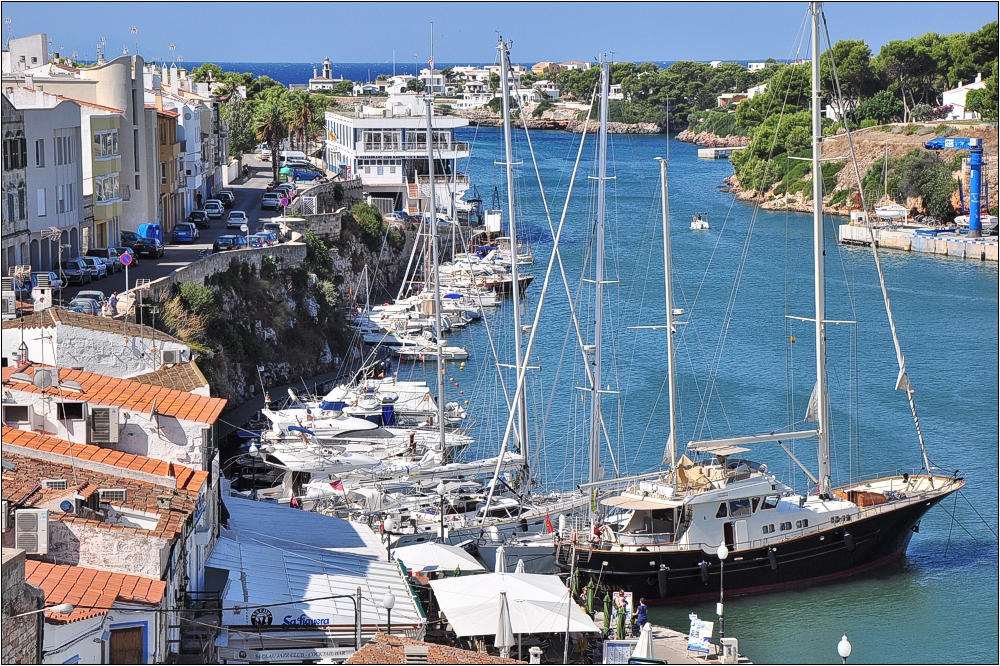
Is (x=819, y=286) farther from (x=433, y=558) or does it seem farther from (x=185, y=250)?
(x=185, y=250)

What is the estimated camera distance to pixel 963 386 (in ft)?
159

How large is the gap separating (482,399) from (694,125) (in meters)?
136

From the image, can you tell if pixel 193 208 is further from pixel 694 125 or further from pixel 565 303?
pixel 694 125

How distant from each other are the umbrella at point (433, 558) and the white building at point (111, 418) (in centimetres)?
448

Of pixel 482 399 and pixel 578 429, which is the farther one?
pixel 482 399

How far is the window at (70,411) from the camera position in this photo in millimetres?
23094

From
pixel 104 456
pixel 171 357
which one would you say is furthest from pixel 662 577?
pixel 104 456

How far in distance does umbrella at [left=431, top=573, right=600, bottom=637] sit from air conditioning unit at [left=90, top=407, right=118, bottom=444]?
A: 5.43m

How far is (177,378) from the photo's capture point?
2739 centimetres

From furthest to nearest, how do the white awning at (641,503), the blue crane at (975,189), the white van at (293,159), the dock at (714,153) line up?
the dock at (714,153) < the white van at (293,159) < the blue crane at (975,189) < the white awning at (641,503)

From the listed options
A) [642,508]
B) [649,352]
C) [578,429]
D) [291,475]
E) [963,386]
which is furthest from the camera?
[649,352]

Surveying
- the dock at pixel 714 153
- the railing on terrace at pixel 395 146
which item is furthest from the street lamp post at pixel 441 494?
the dock at pixel 714 153

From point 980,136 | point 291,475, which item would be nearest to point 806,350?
point 291,475

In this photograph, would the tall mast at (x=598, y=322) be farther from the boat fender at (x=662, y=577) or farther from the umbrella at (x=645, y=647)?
the umbrella at (x=645, y=647)
